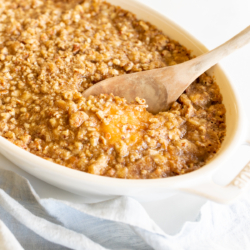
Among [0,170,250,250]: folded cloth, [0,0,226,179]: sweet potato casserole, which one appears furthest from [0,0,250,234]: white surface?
[0,0,226,179]: sweet potato casserole

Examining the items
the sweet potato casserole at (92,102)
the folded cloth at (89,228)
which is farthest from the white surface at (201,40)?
the sweet potato casserole at (92,102)

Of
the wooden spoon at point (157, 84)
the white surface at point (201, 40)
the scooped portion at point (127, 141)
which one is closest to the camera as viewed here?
the scooped portion at point (127, 141)

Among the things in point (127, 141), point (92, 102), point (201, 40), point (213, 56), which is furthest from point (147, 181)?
point (201, 40)

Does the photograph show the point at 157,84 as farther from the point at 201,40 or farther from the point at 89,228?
the point at 201,40

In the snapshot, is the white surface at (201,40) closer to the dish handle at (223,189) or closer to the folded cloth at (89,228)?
the folded cloth at (89,228)

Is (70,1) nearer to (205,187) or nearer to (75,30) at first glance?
(75,30)

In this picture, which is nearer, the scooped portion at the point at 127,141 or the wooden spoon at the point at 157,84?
the scooped portion at the point at 127,141

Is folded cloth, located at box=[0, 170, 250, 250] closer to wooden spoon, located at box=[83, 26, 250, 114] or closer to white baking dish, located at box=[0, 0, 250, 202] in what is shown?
white baking dish, located at box=[0, 0, 250, 202]
